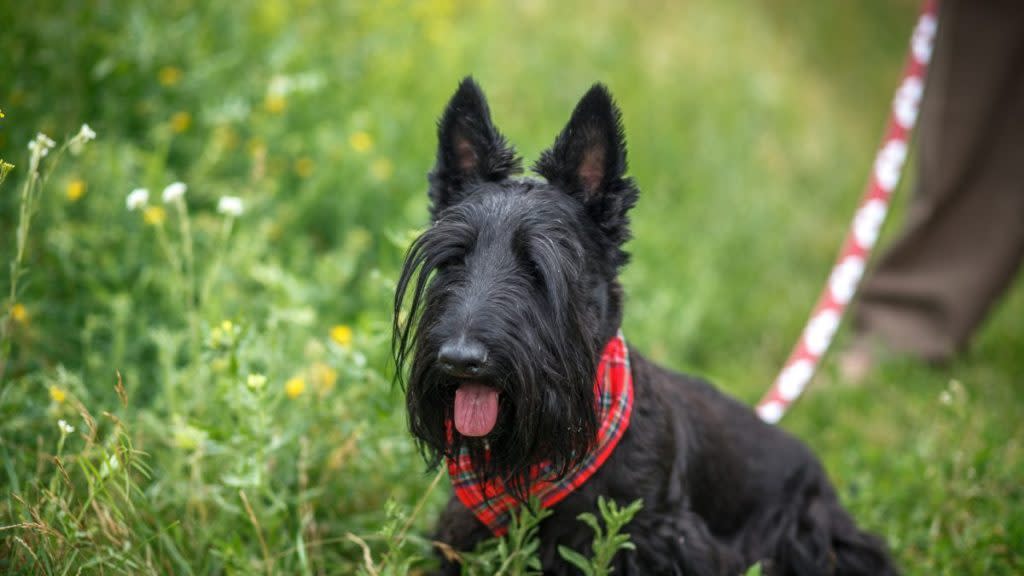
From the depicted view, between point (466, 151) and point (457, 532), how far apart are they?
1.16 metres

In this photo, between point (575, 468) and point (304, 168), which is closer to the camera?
point (575, 468)

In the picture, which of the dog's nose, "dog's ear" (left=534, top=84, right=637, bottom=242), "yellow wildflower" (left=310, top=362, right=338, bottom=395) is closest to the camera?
the dog's nose

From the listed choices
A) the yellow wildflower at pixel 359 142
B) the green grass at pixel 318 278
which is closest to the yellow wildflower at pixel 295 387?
the green grass at pixel 318 278

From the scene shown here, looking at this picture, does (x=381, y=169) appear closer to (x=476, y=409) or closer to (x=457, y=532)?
(x=457, y=532)

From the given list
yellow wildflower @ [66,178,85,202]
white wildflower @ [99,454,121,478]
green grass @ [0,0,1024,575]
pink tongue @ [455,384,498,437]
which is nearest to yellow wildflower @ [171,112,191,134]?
green grass @ [0,0,1024,575]

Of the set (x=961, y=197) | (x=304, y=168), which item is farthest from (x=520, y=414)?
(x=961, y=197)

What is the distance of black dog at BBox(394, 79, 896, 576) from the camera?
7.08 ft

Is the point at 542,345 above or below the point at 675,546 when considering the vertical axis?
above

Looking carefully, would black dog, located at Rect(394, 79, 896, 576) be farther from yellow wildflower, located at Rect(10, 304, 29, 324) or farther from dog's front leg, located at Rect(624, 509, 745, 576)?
yellow wildflower, located at Rect(10, 304, 29, 324)

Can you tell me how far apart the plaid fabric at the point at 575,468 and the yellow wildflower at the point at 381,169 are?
288cm

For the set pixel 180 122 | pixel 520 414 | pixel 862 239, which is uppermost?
pixel 180 122

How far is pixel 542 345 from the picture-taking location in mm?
2170

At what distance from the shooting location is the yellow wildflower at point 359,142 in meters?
5.05

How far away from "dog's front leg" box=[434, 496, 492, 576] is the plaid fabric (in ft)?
0.27
